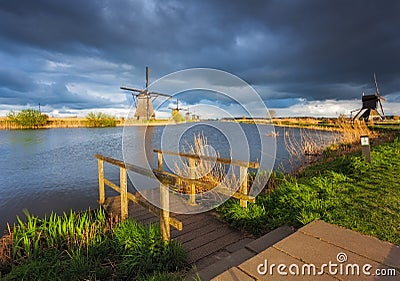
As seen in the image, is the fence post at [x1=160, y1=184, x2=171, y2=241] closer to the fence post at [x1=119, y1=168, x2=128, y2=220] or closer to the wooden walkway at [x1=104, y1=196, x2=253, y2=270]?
the wooden walkway at [x1=104, y1=196, x2=253, y2=270]

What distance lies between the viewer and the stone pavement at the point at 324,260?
1968 millimetres

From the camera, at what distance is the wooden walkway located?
3257 millimetres

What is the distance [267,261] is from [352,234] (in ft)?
3.67

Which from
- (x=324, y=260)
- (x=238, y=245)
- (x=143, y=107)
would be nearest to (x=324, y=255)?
(x=324, y=260)

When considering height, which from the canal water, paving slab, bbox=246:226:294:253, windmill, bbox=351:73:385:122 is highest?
windmill, bbox=351:73:385:122

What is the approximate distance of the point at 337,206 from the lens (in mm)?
3719

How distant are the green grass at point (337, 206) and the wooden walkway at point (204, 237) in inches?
9.4

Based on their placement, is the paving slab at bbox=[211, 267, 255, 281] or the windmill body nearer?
the paving slab at bbox=[211, 267, 255, 281]

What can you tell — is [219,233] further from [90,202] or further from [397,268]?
[90,202]

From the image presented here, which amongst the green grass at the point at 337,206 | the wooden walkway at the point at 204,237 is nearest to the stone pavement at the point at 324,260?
the green grass at the point at 337,206

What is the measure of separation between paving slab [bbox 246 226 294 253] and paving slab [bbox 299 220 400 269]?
1.39ft

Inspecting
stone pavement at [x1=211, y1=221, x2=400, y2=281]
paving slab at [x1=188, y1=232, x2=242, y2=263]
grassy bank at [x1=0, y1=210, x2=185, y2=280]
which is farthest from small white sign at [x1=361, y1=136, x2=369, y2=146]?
grassy bank at [x1=0, y1=210, x2=185, y2=280]

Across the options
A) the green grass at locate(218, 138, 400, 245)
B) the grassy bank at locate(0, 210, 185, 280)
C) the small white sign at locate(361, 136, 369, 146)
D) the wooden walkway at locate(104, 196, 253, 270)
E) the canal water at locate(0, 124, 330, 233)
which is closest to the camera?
the grassy bank at locate(0, 210, 185, 280)

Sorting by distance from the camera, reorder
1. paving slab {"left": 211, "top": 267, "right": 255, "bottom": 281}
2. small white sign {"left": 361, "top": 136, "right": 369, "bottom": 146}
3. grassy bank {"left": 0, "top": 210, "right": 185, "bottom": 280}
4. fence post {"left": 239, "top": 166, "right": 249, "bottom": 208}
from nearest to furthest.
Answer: paving slab {"left": 211, "top": 267, "right": 255, "bottom": 281} < grassy bank {"left": 0, "top": 210, "right": 185, "bottom": 280} < fence post {"left": 239, "top": 166, "right": 249, "bottom": 208} < small white sign {"left": 361, "top": 136, "right": 369, "bottom": 146}
